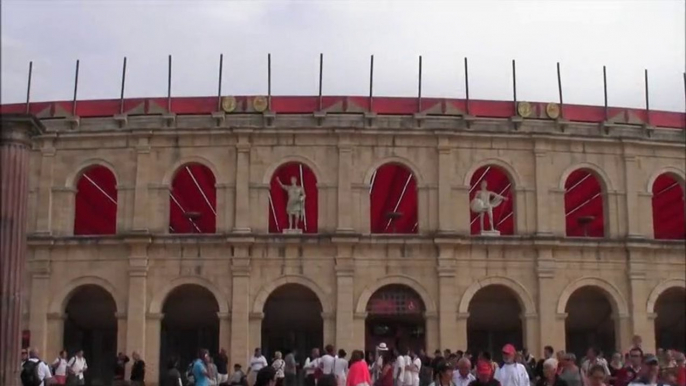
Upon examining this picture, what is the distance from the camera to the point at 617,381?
14836 mm

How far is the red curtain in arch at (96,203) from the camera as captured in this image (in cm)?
3553

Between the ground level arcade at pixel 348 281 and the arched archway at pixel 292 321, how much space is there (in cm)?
51

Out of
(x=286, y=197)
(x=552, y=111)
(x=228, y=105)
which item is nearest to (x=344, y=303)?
→ (x=286, y=197)

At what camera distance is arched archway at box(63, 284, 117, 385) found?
34156mm

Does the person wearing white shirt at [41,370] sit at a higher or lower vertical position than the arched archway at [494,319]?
lower

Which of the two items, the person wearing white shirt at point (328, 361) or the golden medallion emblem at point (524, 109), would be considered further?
the golden medallion emblem at point (524, 109)

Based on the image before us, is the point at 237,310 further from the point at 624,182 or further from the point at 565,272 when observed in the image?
the point at 624,182

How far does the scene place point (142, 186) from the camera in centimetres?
3225

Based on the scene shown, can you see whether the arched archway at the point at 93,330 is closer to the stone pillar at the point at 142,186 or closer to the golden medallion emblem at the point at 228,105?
the stone pillar at the point at 142,186

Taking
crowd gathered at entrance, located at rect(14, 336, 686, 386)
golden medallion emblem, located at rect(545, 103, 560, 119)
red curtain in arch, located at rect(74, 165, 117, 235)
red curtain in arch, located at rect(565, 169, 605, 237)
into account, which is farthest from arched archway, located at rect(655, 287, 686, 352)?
red curtain in arch, located at rect(74, 165, 117, 235)

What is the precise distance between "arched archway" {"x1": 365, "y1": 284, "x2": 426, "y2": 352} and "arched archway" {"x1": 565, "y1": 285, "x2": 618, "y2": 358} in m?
5.26

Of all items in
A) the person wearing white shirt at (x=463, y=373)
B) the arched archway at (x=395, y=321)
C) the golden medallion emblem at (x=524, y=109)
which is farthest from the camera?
the golden medallion emblem at (x=524, y=109)

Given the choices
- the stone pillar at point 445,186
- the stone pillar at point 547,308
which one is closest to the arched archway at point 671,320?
the stone pillar at point 547,308

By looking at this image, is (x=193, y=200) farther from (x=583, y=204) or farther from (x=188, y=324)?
(x=583, y=204)
